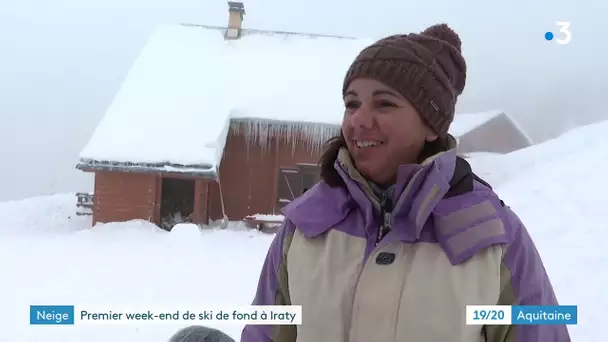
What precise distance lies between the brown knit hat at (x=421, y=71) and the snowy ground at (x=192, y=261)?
3.85m

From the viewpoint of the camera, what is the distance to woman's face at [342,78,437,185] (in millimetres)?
1492

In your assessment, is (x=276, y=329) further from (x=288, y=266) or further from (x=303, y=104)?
(x=303, y=104)

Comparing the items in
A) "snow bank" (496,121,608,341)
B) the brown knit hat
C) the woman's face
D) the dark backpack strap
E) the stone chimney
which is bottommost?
"snow bank" (496,121,608,341)

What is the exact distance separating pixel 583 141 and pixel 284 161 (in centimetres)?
763

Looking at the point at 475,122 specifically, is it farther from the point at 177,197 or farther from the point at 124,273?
the point at 124,273

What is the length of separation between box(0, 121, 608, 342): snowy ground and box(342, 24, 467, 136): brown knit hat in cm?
385

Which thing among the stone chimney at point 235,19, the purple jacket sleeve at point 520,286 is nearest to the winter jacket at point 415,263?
the purple jacket sleeve at point 520,286

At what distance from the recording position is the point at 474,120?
22797 millimetres

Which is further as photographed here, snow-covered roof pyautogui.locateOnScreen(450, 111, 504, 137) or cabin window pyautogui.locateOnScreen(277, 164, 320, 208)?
snow-covered roof pyautogui.locateOnScreen(450, 111, 504, 137)

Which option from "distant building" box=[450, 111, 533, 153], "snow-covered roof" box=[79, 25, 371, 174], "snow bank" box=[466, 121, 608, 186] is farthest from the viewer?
"distant building" box=[450, 111, 533, 153]

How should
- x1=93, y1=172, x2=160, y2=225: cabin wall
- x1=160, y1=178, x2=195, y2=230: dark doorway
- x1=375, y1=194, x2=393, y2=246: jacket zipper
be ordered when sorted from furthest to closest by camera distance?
x1=160, y1=178, x2=195, y2=230: dark doorway, x1=93, y1=172, x2=160, y2=225: cabin wall, x1=375, y1=194, x2=393, y2=246: jacket zipper

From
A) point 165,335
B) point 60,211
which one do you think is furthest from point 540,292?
point 60,211

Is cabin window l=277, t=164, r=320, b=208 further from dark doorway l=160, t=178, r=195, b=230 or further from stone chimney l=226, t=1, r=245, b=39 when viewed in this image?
stone chimney l=226, t=1, r=245, b=39

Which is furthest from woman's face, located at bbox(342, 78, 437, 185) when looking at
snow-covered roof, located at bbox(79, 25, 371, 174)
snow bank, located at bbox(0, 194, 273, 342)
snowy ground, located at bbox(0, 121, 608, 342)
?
snow-covered roof, located at bbox(79, 25, 371, 174)
